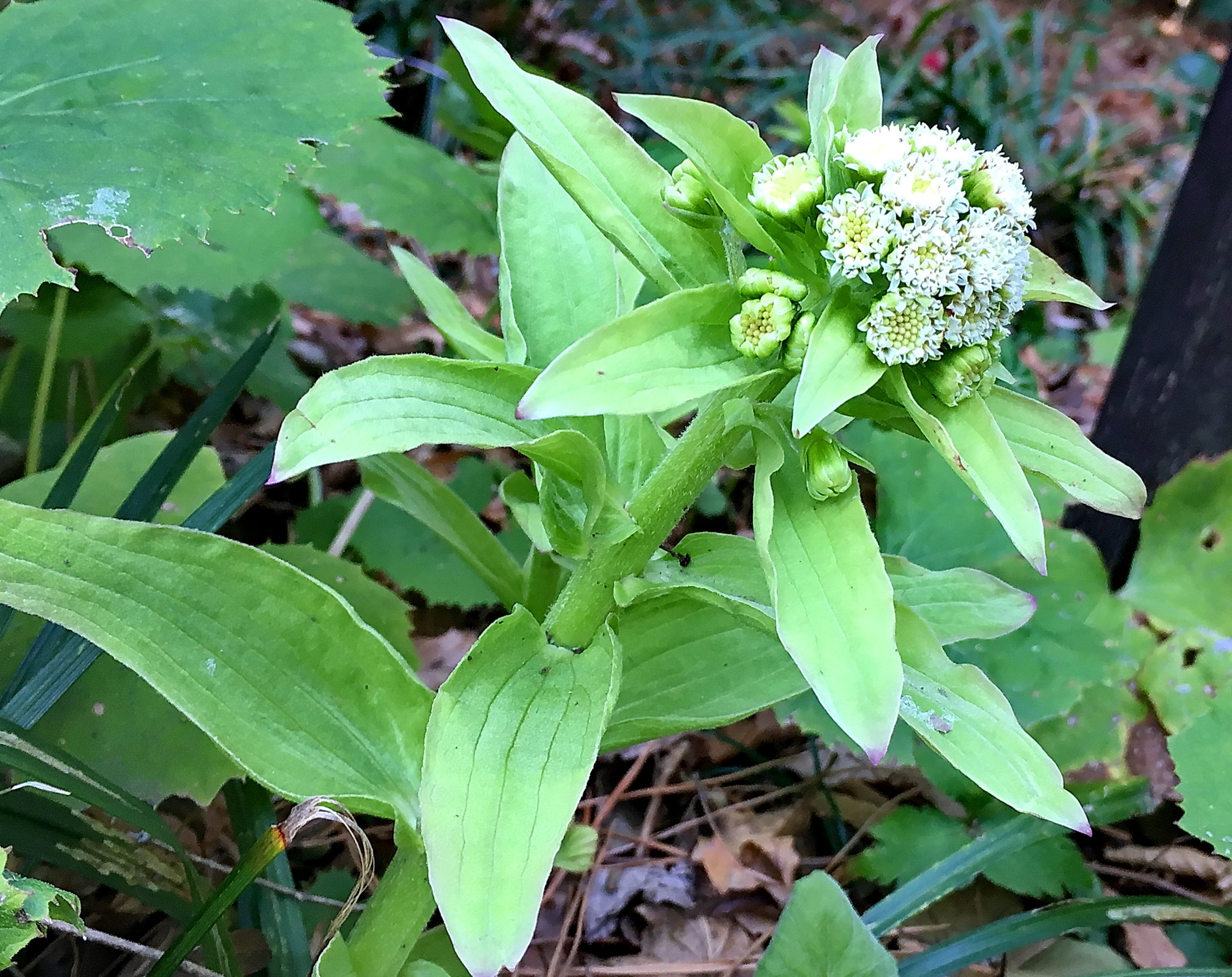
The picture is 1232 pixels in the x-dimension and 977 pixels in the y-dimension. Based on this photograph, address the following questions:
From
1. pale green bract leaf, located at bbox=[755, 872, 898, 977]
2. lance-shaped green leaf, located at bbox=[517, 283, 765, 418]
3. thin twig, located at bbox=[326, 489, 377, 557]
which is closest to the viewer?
lance-shaped green leaf, located at bbox=[517, 283, 765, 418]

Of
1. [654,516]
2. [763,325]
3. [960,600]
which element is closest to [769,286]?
[763,325]

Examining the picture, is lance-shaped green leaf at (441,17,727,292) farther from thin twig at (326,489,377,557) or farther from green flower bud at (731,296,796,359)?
thin twig at (326,489,377,557)

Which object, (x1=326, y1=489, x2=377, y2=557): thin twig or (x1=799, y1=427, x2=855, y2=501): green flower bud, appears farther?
(x1=326, y1=489, x2=377, y2=557): thin twig

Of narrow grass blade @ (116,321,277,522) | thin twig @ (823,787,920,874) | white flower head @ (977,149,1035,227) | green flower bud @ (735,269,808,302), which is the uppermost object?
white flower head @ (977,149,1035,227)

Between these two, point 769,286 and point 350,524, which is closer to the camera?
point 769,286

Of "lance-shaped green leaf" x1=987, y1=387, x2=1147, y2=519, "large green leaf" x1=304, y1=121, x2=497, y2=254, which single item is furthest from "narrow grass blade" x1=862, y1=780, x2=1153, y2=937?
"large green leaf" x1=304, y1=121, x2=497, y2=254

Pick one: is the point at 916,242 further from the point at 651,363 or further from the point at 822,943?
the point at 822,943

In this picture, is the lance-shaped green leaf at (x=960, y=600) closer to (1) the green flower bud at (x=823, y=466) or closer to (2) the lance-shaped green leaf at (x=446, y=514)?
(1) the green flower bud at (x=823, y=466)
